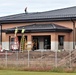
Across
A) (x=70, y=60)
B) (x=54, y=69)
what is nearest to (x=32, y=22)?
(x=70, y=60)

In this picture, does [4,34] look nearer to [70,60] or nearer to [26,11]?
[26,11]

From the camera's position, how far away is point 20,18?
195 feet

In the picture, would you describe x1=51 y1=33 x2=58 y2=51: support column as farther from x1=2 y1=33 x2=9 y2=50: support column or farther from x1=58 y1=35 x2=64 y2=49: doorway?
x1=2 y1=33 x2=9 y2=50: support column

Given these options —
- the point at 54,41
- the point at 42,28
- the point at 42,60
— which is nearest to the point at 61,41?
the point at 54,41

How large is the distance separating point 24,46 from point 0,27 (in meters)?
7.94

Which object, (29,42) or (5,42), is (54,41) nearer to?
(29,42)

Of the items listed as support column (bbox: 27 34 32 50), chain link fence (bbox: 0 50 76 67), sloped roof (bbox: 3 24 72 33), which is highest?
sloped roof (bbox: 3 24 72 33)

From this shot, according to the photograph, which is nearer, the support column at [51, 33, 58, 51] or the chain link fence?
the chain link fence

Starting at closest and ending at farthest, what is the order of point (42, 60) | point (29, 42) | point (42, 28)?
point (42, 60)
point (42, 28)
point (29, 42)

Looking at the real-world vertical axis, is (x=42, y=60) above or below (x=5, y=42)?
below

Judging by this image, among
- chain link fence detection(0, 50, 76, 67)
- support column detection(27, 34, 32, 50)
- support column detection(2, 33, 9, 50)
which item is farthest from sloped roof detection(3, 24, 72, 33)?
chain link fence detection(0, 50, 76, 67)

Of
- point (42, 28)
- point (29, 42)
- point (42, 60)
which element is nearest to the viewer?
point (42, 60)

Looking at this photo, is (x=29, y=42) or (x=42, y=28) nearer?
(x=42, y=28)

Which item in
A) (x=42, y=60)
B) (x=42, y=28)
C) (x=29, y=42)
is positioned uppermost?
(x=42, y=28)
